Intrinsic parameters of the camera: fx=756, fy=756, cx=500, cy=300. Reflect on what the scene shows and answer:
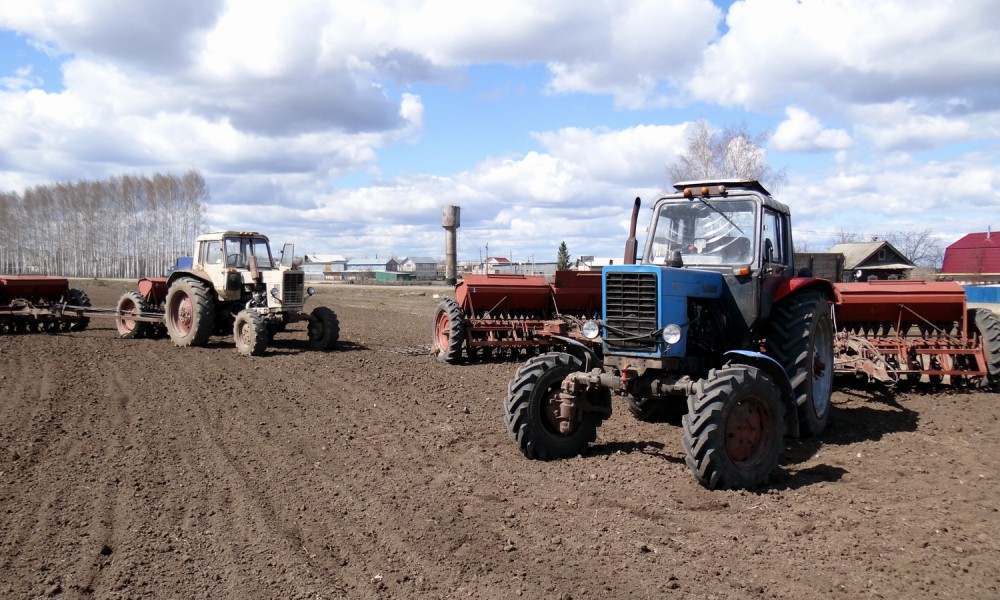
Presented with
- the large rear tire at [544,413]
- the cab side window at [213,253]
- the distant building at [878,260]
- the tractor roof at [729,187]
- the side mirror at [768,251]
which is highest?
the distant building at [878,260]

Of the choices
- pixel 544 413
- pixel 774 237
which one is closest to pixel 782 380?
pixel 774 237

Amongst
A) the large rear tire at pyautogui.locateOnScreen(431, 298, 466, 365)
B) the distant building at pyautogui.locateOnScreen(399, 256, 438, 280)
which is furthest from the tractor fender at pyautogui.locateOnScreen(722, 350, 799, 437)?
the distant building at pyautogui.locateOnScreen(399, 256, 438, 280)

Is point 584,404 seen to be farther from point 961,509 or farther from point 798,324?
point 961,509

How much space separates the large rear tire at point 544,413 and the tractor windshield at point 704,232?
1.42 meters

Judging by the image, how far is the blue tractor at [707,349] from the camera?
586 cm

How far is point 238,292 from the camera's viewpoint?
1491cm

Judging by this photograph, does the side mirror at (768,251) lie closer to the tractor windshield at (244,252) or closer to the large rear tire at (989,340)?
the large rear tire at (989,340)

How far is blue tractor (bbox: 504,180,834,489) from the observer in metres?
5.86

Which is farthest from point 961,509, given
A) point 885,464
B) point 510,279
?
point 510,279

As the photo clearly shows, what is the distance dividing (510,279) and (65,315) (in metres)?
11.0

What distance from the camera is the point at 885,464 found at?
21.6 feet

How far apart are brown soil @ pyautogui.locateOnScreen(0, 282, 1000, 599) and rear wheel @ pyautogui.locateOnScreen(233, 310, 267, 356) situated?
353 centimetres

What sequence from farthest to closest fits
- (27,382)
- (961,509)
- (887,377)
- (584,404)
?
(27,382), (887,377), (584,404), (961,509)

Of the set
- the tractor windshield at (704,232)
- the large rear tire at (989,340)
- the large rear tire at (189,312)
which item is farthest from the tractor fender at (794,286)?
the large rear tire at (189,312)
